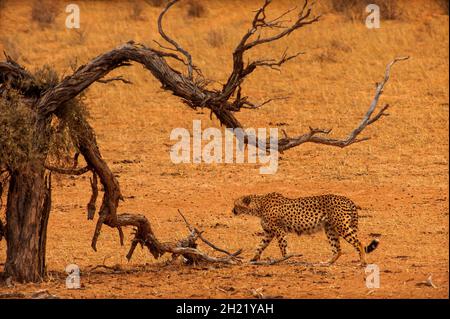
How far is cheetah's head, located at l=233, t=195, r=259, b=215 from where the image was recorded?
42.0 ft

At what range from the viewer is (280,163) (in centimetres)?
1816

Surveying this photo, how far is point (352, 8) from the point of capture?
28.3 meters

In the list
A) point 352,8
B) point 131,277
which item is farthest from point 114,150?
point 352,8

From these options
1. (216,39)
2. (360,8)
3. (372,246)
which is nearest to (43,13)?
(216,39)

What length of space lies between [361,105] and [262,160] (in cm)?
407

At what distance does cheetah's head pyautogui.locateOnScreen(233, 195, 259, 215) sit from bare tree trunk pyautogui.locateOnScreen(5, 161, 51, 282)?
9.23ft

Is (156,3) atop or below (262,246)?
atop

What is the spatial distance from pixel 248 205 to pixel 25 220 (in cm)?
310

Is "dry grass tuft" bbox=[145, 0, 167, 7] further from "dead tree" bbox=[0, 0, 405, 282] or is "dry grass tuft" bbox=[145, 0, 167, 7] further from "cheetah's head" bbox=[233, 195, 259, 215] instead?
"dead tree" bbox=[0, 0, 405, 282]

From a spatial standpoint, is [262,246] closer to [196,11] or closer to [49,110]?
[49,110]

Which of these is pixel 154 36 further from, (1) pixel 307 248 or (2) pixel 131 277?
(2) pixel 131 277

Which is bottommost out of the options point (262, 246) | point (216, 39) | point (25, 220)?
point (262, 246)

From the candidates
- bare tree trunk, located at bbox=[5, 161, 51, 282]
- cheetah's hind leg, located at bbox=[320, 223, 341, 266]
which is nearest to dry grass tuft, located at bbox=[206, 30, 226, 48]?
cheetah's hind leg, located at bbox=[320, 223, 341, 266]

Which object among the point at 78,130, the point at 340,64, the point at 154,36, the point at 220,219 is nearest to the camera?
the point at 78,130
